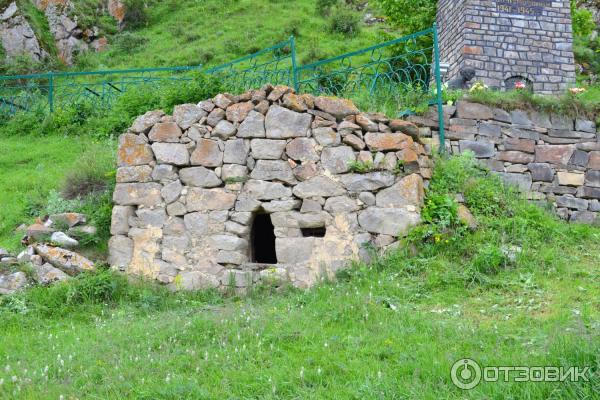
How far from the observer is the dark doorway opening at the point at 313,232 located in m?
6.91

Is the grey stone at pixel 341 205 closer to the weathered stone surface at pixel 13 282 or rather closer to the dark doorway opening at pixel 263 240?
the dark doorway opening at pixel 263 240

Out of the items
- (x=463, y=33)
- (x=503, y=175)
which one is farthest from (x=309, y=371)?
(x=463, y=33)

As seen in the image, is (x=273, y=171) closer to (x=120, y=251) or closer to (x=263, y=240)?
(x=263, y=240)

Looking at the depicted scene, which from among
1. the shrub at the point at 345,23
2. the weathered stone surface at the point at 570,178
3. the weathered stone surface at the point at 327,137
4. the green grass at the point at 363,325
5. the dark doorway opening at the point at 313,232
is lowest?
the green grass at the point at 363,325

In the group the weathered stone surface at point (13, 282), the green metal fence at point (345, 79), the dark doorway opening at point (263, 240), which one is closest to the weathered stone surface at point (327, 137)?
the green metal fence at point (345, 79)

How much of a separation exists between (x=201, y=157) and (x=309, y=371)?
3.72 metres

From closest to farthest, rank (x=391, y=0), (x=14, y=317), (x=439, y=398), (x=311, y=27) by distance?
1. (x=439, y=398)
2. (x=14, y=317)
3. (x=391, y=0)
4. (x=311, y=27)

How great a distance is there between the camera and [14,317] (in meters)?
5.90

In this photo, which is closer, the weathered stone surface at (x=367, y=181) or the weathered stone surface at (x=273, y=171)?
the weathered stone surface at (x=367, y=181)

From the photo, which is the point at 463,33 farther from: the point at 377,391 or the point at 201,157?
the point at 377,391

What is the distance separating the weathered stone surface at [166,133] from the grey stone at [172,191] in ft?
1.78

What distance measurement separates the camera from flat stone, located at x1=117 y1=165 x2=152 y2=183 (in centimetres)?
721

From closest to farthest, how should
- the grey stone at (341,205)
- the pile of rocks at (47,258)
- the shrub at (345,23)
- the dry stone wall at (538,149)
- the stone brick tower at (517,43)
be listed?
the pile of rocks at (47,258), the grey stone at (341,205), the dry stone wall at (538,149), the stone brick tower at (517,43), the shrub at (345,23)

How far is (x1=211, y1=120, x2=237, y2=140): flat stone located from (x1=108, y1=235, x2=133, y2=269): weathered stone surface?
65.2 inches
